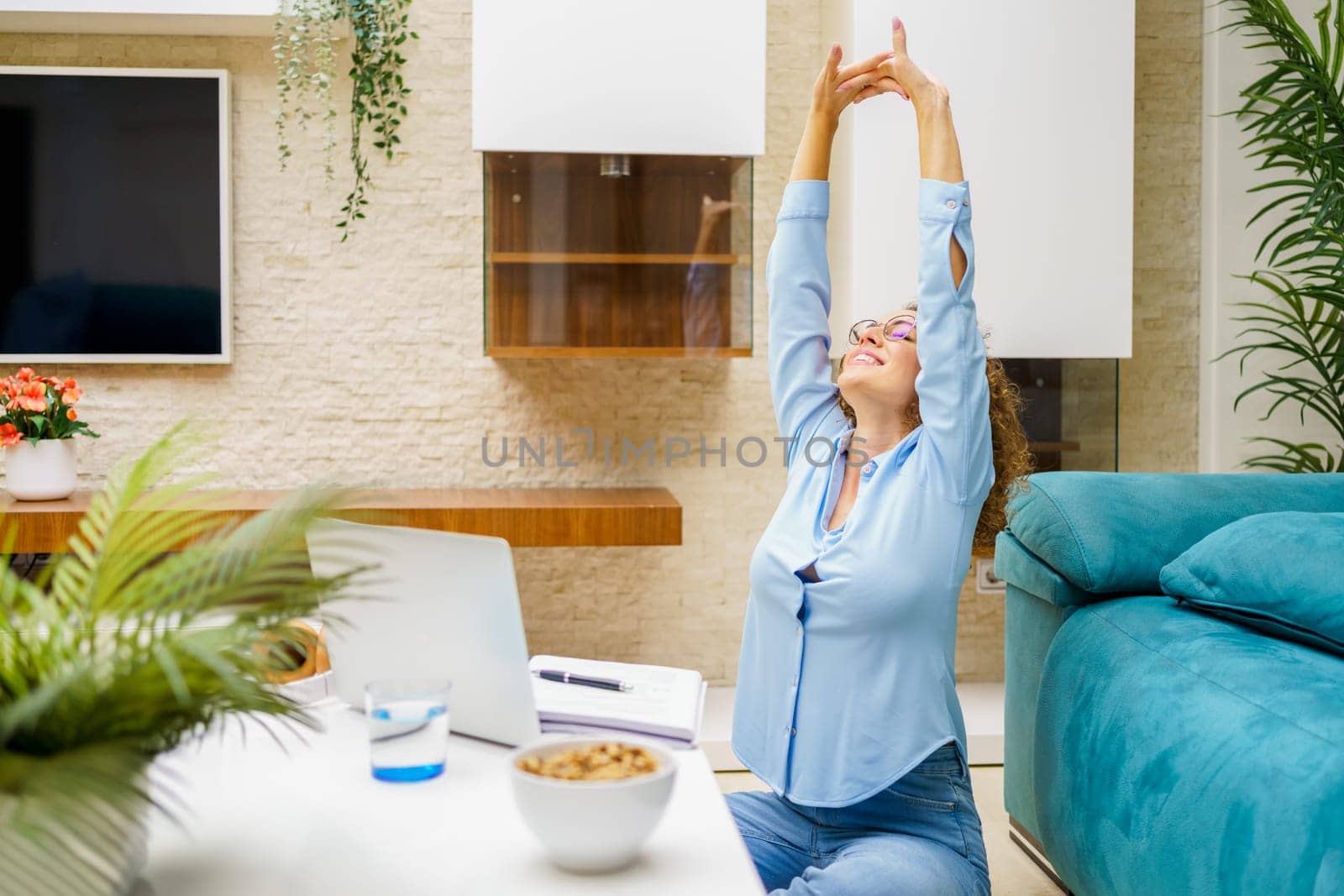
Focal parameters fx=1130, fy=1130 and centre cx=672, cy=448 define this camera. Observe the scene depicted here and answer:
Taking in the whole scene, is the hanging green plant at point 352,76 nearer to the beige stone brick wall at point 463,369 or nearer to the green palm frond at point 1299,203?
the beige stone brick wall at point 463,369

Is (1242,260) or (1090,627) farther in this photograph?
(1242,260)

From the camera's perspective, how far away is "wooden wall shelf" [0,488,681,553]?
9.10 ft

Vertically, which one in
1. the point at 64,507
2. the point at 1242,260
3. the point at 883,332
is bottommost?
the point at 64,507

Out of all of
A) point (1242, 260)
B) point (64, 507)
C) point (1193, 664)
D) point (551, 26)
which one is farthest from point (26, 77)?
point (1242, 260)

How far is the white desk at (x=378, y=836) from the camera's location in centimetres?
81

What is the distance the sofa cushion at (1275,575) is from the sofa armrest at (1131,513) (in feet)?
0.32

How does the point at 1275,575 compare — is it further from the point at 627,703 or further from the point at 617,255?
the point at 617,255

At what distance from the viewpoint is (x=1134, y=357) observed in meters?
3.50

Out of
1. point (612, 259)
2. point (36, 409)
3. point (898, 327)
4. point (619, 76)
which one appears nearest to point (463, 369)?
point (612, 259)

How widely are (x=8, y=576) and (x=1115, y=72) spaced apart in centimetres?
293

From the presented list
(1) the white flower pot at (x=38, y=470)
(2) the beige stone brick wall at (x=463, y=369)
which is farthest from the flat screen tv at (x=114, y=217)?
(1) the white flower pot at (x=38, y=470)

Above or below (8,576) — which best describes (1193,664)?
below

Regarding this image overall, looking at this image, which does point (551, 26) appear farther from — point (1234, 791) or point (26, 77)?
point (1234, 791)

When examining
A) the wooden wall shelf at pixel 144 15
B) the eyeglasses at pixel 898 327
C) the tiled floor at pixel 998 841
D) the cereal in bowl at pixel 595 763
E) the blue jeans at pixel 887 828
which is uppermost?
the wooden wall shelf at pixel 144 15
